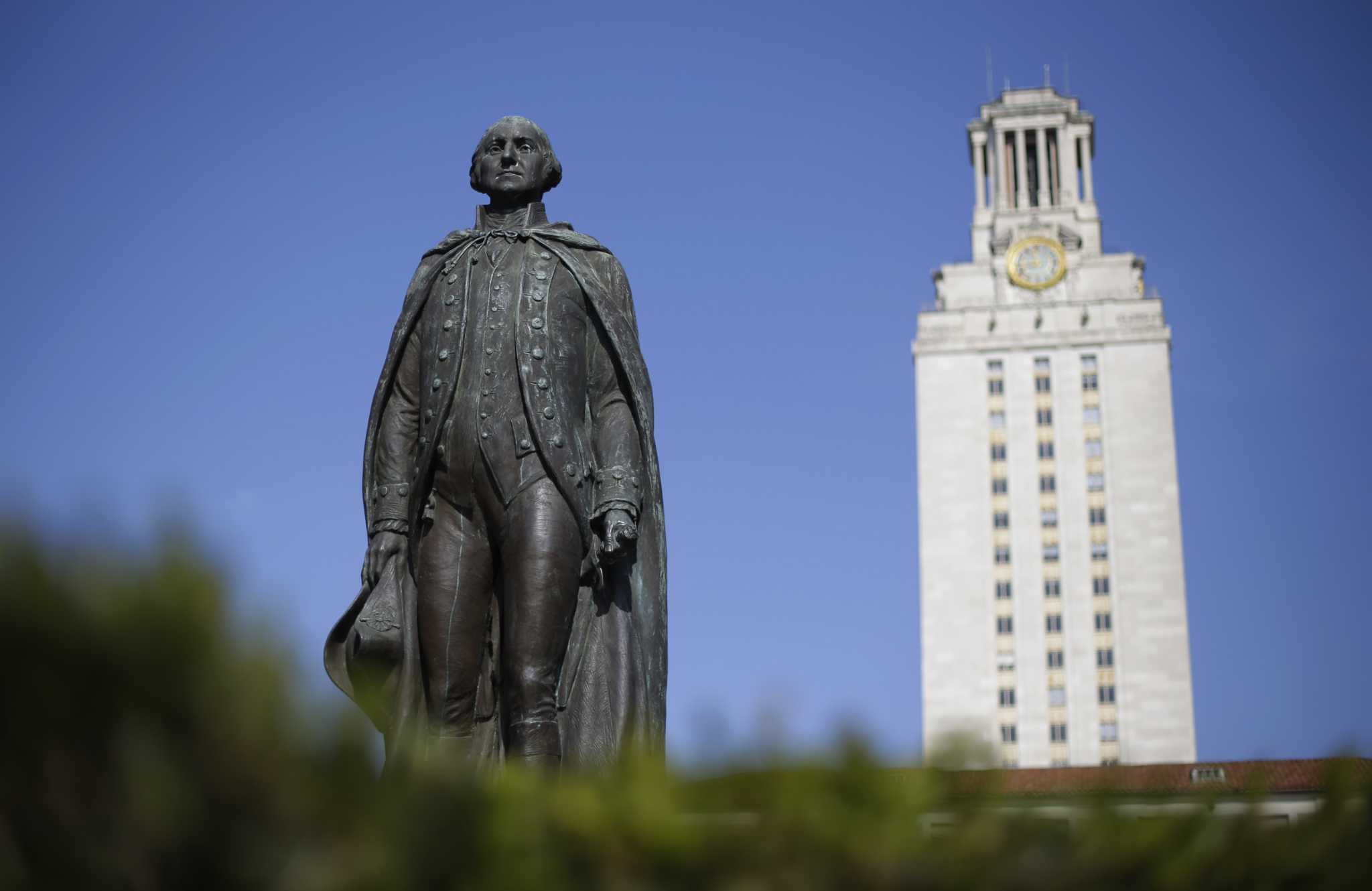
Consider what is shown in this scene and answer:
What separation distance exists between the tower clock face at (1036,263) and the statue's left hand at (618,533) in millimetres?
127656

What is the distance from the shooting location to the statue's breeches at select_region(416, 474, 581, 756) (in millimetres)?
9828

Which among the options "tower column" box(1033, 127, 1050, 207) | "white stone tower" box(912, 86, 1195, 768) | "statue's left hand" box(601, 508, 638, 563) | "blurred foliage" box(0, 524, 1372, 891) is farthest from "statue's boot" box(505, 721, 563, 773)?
"tower column" box(1033, 127, 1050, 207)

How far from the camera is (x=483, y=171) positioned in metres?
11.3

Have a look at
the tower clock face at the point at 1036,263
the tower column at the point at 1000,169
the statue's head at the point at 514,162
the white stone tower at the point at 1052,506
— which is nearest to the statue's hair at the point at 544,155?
the statue's head at the point at 514,162

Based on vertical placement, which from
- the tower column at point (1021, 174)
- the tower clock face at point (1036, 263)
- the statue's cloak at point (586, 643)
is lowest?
the statue's cloak at point (586, 643)

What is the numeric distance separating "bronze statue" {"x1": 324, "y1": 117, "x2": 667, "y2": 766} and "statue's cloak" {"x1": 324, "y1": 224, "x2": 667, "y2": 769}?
10 mm

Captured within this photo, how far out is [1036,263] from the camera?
446ft

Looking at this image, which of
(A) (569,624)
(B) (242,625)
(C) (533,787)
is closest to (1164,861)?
(C) (533,787)

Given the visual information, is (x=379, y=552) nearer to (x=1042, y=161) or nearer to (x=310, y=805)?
(x=310, y=805)

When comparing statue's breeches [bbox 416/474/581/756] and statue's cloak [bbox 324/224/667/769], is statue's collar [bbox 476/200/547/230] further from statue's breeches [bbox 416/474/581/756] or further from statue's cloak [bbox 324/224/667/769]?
statue's breeches [bbox 416/474/581/756]

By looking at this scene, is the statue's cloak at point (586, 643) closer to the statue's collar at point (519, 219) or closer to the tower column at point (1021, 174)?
the statue's collar at point (519, 219)

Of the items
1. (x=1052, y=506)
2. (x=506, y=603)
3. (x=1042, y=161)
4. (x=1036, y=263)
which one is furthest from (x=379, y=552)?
(x=1042, y=161)

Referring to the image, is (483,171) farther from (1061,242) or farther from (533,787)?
(1061,242)

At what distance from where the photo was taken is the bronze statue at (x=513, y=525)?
9.98 meters
